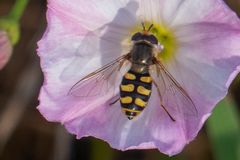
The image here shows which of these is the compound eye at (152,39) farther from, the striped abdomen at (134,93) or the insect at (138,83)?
the striped abdomen at (134,93)

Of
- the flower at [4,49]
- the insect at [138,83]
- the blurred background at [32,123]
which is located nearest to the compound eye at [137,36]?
the insect at [138,83]

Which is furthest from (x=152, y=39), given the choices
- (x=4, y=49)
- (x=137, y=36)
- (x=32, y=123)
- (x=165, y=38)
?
(x=32, y=123)

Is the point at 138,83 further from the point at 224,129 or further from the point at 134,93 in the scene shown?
the point at 224,129

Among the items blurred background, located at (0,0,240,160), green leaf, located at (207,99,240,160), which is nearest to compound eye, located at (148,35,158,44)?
green leaf, located at (207,99,240,160)

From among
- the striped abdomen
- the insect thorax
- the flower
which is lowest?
the flower

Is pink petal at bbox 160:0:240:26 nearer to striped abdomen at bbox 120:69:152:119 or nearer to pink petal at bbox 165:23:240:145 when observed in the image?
pink petal at bbox 165:23:240:145

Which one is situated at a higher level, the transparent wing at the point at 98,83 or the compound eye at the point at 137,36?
the compound eye at the point at 137,36
